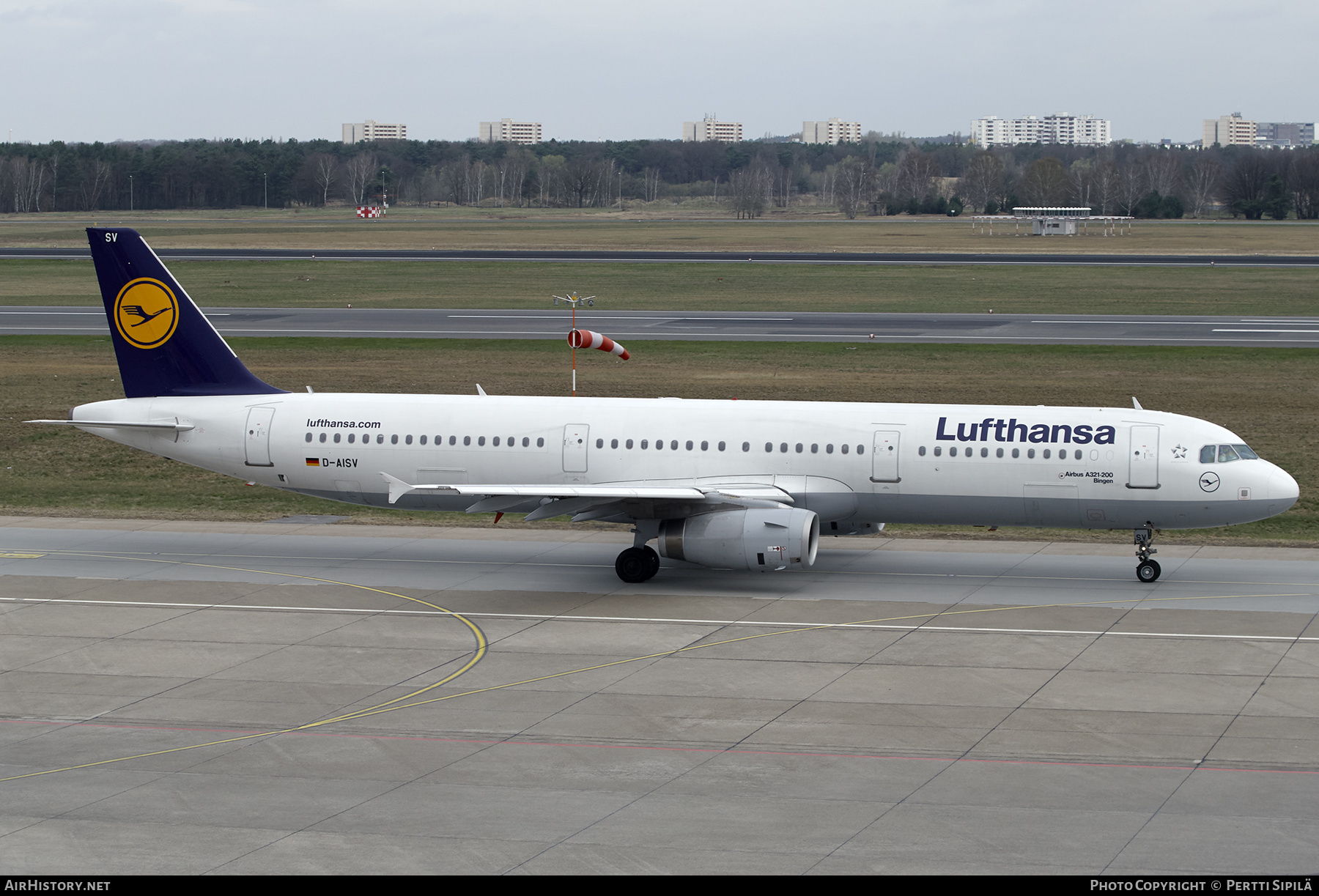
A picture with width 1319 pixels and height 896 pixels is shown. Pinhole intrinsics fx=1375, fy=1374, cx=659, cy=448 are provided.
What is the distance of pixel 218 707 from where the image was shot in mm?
21641

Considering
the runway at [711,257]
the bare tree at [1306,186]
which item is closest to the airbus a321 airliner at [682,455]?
the runway at [711,257]

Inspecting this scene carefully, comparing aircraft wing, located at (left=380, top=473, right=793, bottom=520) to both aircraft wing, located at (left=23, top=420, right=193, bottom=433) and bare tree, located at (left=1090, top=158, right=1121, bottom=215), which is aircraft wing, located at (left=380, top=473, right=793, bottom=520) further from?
bare tree, located at (left=1090, top=158, right=1121, bottom=215)

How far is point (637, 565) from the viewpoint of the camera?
97.8 ft

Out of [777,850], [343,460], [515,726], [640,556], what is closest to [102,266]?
[343,460]

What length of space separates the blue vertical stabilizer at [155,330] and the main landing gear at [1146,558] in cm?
2020

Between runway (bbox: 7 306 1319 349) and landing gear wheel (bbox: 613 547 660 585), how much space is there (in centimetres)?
3936

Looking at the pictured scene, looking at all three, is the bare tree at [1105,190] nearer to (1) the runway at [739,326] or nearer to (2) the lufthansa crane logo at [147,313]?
(1) the runway at [739,326]

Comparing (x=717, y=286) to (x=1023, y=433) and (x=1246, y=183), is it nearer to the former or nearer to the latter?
(x=1023, y=433)

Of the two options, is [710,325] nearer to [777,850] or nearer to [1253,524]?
[1253,524]

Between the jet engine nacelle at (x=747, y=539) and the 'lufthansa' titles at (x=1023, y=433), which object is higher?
the 'lufthansa' titles at (x=1023, y=433)

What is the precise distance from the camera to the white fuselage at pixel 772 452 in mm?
29016

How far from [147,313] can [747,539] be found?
51.1 feet

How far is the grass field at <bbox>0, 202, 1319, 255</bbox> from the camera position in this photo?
130 m

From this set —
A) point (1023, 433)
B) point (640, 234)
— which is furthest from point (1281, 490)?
point (640, 234)
